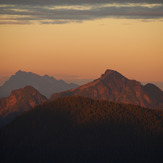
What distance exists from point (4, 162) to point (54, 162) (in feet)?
77.2

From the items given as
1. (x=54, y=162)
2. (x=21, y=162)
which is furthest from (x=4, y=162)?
(x=54, y=162)

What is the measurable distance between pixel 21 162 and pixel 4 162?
8.16 metres

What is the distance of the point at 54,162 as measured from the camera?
200 metres

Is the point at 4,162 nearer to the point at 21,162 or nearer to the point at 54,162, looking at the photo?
the point at 21,162

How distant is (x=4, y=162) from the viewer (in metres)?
199

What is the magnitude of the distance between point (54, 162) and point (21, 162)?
50.9 ft

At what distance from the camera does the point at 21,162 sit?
197875 millimetres
